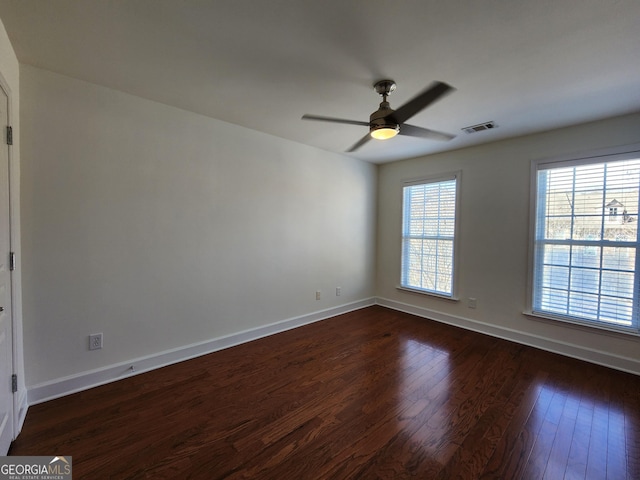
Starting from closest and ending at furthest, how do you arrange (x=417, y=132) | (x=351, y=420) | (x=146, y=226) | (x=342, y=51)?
(x=342, y=51) → (x=351, y=420) → (x=417, y=132) → (x=146, y=226)

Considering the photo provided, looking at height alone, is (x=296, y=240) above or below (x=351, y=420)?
above

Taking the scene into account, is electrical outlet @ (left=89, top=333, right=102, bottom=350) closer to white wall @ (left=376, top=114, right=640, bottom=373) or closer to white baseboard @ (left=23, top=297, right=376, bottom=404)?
white baseboard @ (left=23, top=297, right=376, bottom=404)

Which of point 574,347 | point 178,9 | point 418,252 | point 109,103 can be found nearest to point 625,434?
point 574,347

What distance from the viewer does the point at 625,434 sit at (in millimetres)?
1787

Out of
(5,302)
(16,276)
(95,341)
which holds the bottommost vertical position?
(95,341)

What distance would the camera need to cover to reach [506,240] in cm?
334

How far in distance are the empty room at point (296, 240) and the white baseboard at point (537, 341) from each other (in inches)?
1.2

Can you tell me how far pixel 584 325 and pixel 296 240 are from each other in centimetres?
325

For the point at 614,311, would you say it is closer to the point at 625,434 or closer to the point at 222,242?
the point at 625,434

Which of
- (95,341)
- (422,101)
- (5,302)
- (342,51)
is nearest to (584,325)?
(422,101)

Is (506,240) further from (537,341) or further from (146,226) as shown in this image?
(146,226)

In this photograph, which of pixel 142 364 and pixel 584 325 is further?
pixel 584 325

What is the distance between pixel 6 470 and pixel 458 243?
172 inches

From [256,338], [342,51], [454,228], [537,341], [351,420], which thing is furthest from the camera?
[454,228]
